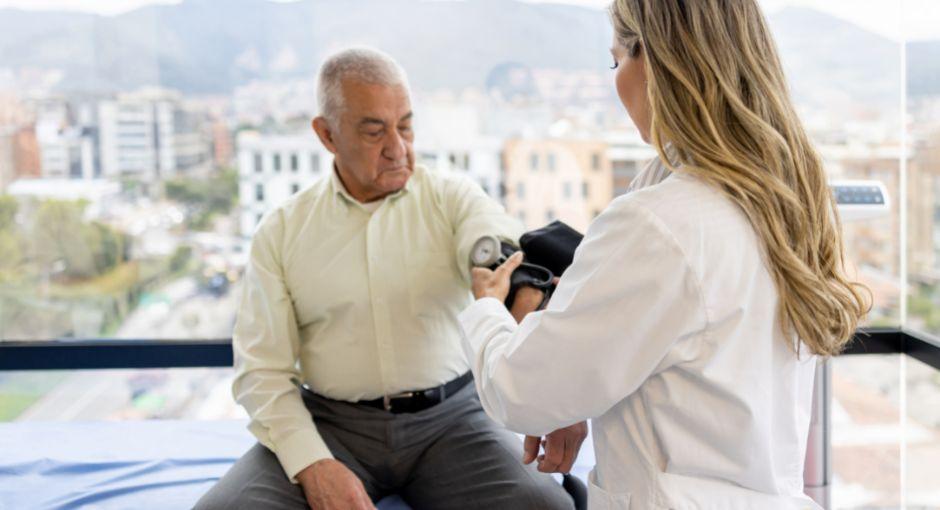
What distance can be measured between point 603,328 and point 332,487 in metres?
0.89

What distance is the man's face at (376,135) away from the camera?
2.06 metres

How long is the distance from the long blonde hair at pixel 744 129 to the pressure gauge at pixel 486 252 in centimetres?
71

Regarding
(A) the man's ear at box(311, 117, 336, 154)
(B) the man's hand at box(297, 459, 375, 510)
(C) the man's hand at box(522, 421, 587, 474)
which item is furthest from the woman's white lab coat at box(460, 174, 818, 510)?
(A) the man's ear at box(311, 117, 336, 154)

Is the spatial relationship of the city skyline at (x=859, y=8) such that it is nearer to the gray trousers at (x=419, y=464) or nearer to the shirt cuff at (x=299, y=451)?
→ the gray trousers at (x=419, y=464)

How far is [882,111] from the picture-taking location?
2939 mm

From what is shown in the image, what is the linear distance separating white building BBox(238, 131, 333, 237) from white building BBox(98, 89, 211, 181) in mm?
146

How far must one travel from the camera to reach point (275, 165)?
9.86 ft

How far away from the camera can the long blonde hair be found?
1.20 m

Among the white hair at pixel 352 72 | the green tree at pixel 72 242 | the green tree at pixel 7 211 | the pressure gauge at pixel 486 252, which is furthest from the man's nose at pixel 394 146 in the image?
the green tree at pixel 7 211

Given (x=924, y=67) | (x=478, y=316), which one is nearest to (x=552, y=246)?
(x=478, y=316)

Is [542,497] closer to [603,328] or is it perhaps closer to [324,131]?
[603,328]

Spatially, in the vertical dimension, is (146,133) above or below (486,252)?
above

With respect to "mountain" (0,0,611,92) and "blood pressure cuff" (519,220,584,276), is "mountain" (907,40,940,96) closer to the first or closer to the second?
"mountain" (0,0,611,92)

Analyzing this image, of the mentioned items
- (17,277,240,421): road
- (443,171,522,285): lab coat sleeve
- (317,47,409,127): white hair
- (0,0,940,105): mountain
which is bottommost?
(17,277,240,421): road
